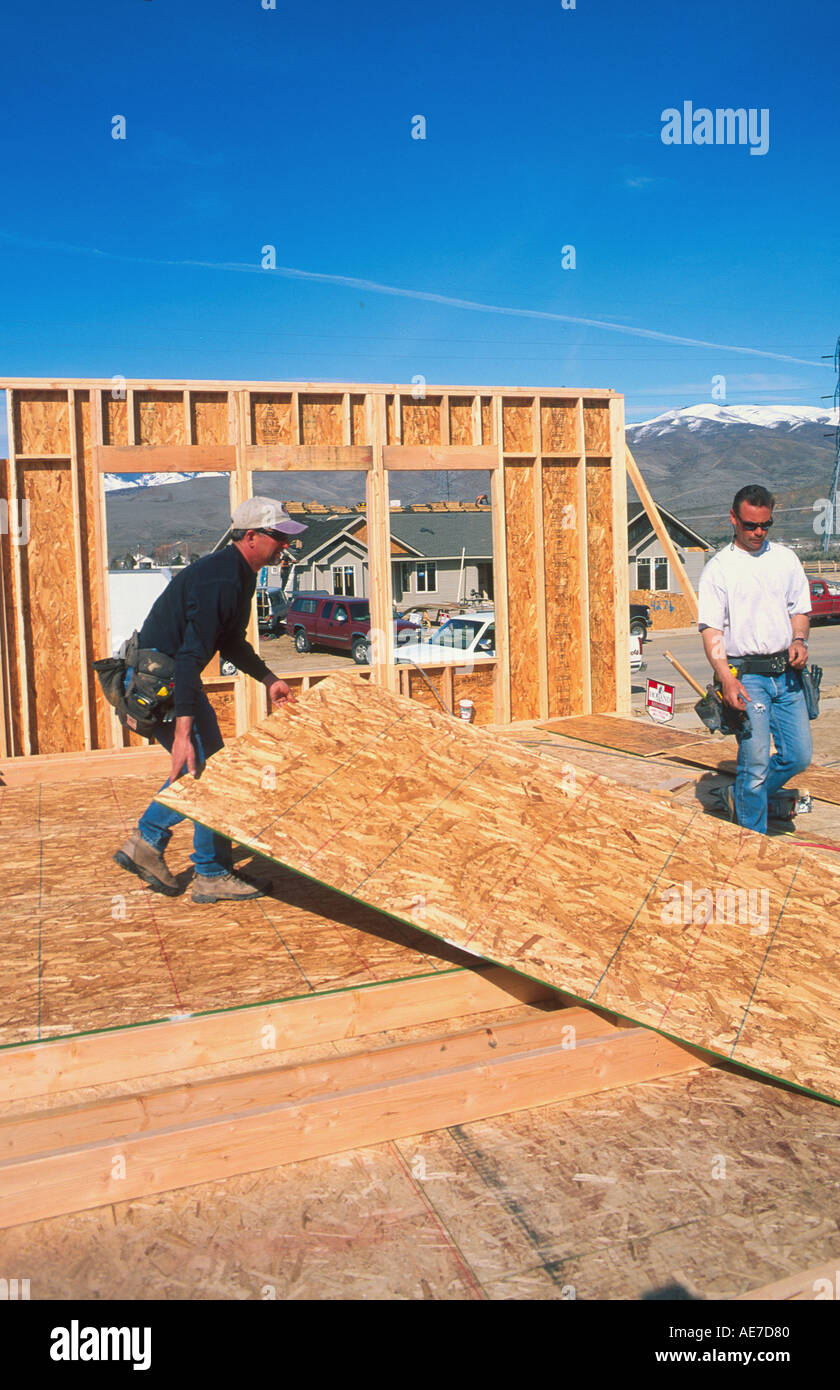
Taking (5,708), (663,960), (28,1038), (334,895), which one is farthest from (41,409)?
(663,960)

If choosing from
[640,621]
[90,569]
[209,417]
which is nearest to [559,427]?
[209,417]

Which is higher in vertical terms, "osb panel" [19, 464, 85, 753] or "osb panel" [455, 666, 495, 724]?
"osb panel" [19, 464, 85, 753]

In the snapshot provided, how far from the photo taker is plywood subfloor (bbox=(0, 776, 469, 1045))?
4102 millimetres

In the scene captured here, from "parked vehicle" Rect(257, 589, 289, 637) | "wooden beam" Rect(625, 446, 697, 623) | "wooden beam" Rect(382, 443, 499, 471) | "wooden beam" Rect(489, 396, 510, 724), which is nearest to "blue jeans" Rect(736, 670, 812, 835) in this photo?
"wooden beam" Rect(625, 446, 697, 623)

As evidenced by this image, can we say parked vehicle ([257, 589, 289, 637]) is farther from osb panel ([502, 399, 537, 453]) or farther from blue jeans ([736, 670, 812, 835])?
blue jeans ([736, 670, 812, 835])

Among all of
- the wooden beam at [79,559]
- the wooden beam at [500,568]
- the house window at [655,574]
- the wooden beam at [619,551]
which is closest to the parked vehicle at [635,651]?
the wooden beam at [619,551]

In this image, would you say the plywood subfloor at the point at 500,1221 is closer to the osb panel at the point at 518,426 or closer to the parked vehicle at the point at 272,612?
the osb panel at the point at 518,426

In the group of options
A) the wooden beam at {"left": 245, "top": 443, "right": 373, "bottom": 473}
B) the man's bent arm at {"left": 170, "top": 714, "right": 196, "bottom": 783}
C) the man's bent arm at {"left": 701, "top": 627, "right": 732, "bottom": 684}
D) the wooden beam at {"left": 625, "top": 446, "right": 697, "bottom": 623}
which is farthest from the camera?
the wooden beam at {"left": 625, "top": 446, "right": 697, "bottom": 623}

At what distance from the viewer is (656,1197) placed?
3.10 metres

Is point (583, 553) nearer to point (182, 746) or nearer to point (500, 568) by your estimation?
point (500, 568)

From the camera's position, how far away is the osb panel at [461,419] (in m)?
10.6

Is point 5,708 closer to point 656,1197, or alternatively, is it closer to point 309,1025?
point 309,1025
